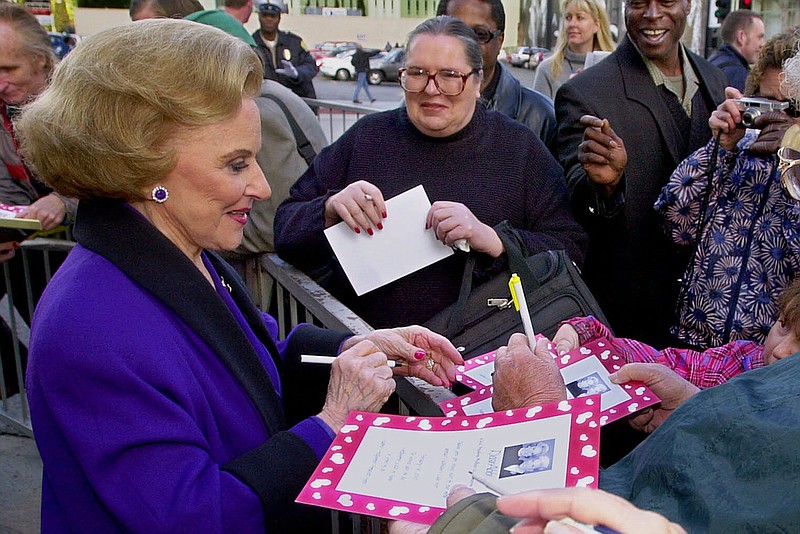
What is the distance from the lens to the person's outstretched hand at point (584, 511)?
2.91ft

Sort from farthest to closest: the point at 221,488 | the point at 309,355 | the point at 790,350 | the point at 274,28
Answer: the point at 274,28, the point at 309,355, the point at 790,350, the point at 221,488

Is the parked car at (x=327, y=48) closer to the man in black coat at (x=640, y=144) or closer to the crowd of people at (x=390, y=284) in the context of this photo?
the man in black coat at (x=640, y=144)

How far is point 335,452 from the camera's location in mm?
1536

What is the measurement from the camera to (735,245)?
8.31 feet

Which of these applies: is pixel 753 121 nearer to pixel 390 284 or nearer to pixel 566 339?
pixel 566 339

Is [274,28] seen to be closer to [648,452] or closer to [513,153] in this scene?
[513,153]

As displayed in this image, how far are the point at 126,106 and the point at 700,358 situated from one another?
1.76 meters

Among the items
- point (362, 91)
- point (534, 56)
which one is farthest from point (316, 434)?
point (534, 56)

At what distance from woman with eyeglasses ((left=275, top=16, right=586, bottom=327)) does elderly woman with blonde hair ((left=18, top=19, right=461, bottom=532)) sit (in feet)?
3.25

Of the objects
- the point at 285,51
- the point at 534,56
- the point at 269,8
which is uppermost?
the point at 269,8

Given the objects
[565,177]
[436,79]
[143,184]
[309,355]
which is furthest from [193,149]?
[565,177]

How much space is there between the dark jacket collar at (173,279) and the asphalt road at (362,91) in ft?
65.3

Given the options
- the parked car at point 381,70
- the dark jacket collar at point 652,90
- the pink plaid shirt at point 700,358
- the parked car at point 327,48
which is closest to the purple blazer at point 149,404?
the pink plaid shirt at point 700,358

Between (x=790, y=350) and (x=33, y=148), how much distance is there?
190cm
